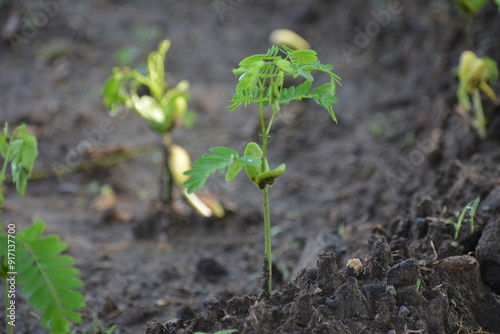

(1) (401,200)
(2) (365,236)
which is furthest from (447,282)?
(1) (401,200)

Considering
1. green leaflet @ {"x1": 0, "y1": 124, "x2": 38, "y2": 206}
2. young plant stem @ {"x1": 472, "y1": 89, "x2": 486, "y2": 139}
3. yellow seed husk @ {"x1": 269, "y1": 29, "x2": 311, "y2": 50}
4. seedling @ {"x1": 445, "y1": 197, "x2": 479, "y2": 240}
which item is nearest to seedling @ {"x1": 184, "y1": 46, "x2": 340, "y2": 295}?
green leaflet @ {"x1": 0, "y1": 124, "x2": 38, "y2": 206}

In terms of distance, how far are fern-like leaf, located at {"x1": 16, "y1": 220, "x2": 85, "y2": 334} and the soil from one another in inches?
10.0

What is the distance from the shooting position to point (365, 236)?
265 cm

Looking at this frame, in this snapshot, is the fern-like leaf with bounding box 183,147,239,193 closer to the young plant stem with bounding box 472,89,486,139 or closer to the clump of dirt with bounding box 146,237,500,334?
the clump of dirt with bounding box 146,237,500,334

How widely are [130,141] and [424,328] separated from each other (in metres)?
3.32

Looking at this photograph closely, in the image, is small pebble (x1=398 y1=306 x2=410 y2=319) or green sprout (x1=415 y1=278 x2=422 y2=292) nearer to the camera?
small pebble (x1=398 y1=306 x2=410 y2=319)

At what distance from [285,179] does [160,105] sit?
1.20 meters

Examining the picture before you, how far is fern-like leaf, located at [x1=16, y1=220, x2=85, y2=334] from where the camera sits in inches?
69.0

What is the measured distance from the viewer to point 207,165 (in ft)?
5.49

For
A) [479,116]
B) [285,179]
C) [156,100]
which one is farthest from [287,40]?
[479,116]

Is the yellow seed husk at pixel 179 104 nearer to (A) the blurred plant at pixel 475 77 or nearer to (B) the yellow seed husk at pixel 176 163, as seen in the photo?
(B) the yellow seed husk at pixel 176 163

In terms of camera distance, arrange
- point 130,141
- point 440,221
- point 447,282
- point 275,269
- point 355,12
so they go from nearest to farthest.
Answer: point 447,282 < point 440,221 < point 275,269 < point 130,141 < point 355,12

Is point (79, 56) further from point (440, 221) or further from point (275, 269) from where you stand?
point (440, 221)

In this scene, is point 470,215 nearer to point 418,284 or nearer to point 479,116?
point 418,284
